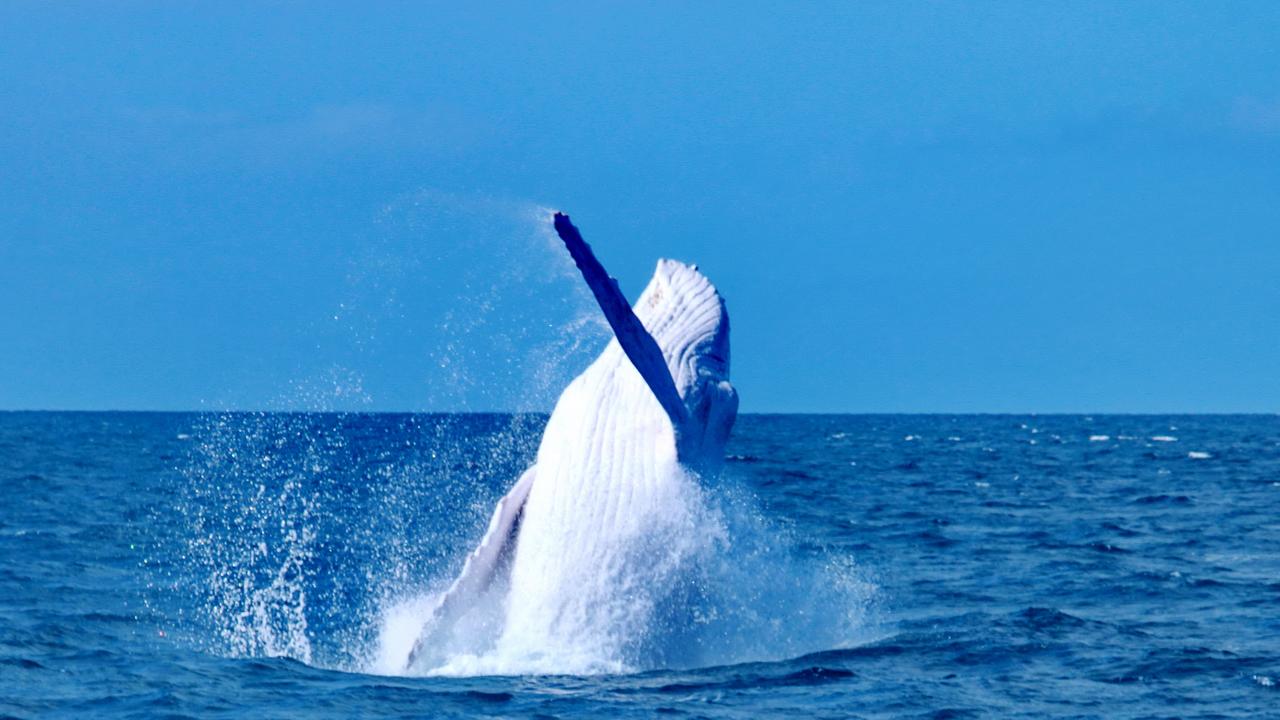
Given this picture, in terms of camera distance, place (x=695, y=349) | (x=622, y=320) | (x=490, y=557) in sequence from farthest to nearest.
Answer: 1. (x=490, y=557)
2. (x=695, y=349)
3. (x=622, y=320)

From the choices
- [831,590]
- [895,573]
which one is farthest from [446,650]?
[895,573]

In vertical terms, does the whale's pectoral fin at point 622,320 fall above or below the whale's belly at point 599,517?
above

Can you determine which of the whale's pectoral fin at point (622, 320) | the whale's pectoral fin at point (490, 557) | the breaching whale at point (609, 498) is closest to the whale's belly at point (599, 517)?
the breaching whale at point (609, 498)

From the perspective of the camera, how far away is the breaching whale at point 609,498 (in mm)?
8617

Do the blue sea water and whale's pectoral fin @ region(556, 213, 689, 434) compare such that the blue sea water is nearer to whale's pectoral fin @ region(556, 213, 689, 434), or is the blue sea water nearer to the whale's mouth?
the whale's mouth

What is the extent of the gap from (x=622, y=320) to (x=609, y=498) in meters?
1.42

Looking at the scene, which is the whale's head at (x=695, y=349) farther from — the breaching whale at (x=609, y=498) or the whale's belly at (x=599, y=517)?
the whale's belly at (x=599, y=517)

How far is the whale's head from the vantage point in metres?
8.50

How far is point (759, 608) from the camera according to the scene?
378 inches

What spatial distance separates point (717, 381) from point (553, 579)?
1.50m

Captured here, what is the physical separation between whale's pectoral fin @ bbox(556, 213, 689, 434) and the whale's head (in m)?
0.35

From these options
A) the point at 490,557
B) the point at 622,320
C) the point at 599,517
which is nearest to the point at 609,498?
the point at 599,517

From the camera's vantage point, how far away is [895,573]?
14.4 metres

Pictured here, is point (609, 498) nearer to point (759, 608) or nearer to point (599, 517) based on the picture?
point (599, 517)
